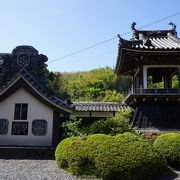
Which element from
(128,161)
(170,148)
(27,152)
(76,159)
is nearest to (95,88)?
(27,152)

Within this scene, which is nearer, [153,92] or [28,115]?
[28,115]

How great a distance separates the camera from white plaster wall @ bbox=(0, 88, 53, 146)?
17016 mm

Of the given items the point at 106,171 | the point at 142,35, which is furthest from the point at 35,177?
the point at 142,35

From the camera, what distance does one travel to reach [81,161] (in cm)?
1246

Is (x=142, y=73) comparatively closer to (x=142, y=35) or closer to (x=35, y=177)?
(x=142, y=35)

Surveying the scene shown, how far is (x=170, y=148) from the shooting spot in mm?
13695

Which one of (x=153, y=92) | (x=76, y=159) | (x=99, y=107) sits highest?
(x=153, y=92)

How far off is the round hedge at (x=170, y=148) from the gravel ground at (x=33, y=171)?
779mm

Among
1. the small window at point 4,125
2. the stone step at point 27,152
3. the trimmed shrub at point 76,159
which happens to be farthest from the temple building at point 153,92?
the small window at point 4,125

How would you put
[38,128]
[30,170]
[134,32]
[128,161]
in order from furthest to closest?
1. [134,32]
2. [38,128]
3. [30,170]
4. [128,161]

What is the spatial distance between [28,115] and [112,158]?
7.28 m

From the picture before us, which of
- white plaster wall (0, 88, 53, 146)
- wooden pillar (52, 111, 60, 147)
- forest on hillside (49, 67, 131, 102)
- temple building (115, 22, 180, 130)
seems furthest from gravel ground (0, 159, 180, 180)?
forest on hillside (49, 67, 131, 102)

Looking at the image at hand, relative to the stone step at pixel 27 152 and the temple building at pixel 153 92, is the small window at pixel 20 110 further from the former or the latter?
the temple building at pixel 153 92

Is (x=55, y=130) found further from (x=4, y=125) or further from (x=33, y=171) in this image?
(x=33, y=171)
